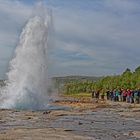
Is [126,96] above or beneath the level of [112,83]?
beneath

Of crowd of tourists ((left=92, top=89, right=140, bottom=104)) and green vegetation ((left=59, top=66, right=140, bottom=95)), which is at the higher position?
green vegetation ((left=59, top=66, right=140, bottom=95))

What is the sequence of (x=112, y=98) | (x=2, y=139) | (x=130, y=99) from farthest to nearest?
(x=112, y=98), (x=130, y=99), (x=2, y=139)

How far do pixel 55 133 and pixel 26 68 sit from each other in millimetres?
25937

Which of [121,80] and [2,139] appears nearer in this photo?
[2,139]

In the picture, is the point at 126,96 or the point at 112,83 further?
the point at 112,83

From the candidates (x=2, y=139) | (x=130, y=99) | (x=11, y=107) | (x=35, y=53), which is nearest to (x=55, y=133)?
(x=2, y=139)

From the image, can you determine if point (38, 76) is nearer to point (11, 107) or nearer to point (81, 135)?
point (11, 107)

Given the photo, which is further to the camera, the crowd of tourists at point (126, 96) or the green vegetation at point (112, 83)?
the green vegetation at point (112, 83)

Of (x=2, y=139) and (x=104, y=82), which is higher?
(x=104, y=82)

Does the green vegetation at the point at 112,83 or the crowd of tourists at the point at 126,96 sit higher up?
the green vegetation at the point at 112,83

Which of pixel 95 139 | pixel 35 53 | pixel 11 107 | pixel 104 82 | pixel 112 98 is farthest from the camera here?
pixel 104 82

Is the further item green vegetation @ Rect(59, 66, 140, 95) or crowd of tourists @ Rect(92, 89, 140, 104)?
green vegetation @ Rect(59, 66, 140, 95)

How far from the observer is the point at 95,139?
1800 cm

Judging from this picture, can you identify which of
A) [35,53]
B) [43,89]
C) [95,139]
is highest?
[35,53]
